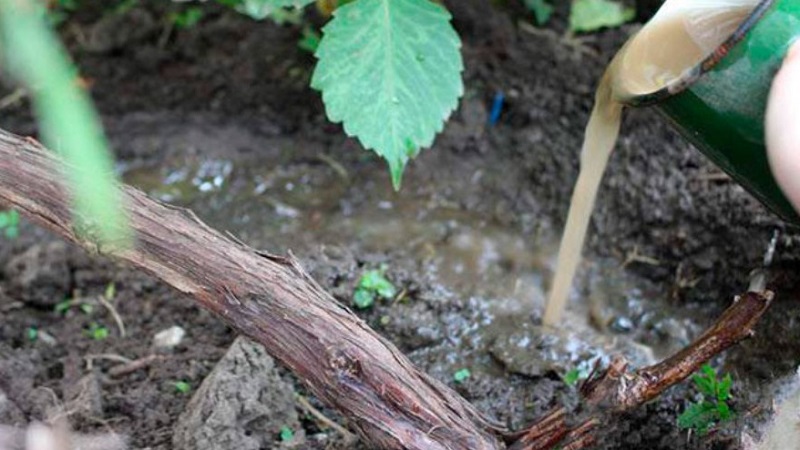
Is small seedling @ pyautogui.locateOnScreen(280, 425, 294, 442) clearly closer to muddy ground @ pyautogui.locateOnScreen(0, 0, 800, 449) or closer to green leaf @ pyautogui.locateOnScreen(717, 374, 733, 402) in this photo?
muddy ground @ pyautogui.locateOnScreen(0, 0, 800, 449)

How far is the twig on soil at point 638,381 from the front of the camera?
1132mm

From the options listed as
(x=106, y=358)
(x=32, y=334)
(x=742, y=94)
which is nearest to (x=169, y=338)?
(x=106, y=358)

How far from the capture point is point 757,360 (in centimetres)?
140

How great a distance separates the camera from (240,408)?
1.27 m

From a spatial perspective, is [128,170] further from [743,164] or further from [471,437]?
[743,164]

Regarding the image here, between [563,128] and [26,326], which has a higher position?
[563,128]

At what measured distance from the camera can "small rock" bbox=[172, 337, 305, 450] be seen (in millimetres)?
1238

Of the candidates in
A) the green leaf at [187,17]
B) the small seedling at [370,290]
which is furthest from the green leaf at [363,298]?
the green leaf at [187,17]

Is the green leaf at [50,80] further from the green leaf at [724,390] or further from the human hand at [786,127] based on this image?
the green leaf at [724,390]

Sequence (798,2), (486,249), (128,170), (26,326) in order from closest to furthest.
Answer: (798,2), (26,326), (486,249), (128,170)

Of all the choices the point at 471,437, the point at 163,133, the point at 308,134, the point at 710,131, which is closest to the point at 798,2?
the point at 710,131

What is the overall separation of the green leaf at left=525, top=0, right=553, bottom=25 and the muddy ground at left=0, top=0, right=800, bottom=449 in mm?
38

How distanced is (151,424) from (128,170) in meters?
0.81

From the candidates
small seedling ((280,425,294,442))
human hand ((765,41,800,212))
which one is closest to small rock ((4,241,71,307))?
small seedling ((280,425,294,442))
